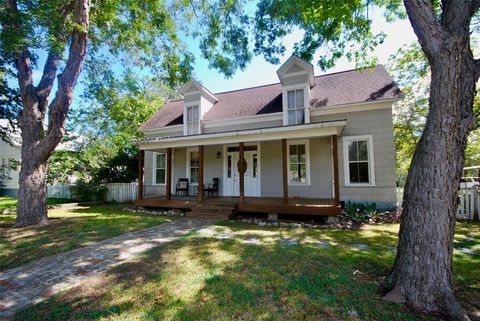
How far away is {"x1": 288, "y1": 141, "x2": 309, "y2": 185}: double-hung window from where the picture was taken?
1066 cm

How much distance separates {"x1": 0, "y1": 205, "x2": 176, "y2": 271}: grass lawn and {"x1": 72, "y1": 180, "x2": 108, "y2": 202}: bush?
508 cm

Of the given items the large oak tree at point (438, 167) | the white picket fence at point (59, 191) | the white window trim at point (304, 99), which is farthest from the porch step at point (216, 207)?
the white picket fence at point (59, 191)

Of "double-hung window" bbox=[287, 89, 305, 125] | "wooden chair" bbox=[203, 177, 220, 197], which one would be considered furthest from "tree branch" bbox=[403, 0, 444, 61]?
"wooden chair" bbox=[203, 177, 220, 197]

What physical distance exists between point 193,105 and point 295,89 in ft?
19.2

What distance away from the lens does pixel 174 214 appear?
10062 mm

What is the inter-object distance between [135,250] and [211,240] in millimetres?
1806

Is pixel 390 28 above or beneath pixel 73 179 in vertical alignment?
above

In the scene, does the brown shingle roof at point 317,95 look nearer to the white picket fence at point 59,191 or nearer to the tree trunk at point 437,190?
the tree trunk at point 437,190

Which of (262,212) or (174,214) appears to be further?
(174,214)

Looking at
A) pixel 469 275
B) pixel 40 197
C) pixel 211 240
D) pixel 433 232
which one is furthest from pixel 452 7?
pixel 40 197

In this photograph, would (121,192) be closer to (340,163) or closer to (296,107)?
(296,107)

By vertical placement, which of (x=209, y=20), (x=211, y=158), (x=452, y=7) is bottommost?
(x=211, y=158)

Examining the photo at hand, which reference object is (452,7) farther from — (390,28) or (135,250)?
(135,250)

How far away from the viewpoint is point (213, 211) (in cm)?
925
